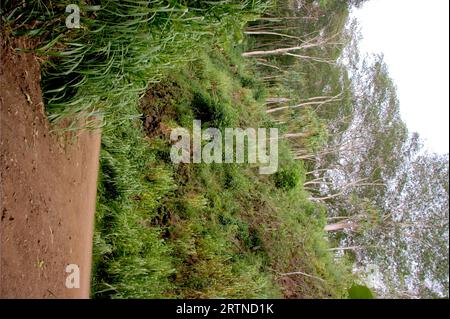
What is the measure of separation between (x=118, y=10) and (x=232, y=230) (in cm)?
338

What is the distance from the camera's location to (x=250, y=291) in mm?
4379

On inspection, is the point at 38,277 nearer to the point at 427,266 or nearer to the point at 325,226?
the point at 325,226

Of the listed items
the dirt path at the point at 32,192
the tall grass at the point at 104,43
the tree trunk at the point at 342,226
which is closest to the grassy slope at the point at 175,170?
the tall grass at the point at 104,43

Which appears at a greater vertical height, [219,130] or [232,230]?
[219,130]

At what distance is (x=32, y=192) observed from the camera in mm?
1728

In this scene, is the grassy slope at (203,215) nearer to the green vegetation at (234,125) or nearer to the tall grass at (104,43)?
the green vegetation at (234,125)

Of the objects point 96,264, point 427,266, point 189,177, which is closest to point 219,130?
point 189,177

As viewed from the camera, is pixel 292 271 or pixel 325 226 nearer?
pixel 292 271

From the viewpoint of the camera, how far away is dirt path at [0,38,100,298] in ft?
4.99

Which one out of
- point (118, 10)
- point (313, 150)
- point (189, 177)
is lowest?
point (189, 177)

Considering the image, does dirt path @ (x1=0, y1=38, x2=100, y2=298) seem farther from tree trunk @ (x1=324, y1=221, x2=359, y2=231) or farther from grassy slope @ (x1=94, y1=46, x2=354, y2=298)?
tree trunk @ (x1=324, y1=221, x2=359, y2=231)

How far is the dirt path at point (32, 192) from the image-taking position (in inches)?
59.9

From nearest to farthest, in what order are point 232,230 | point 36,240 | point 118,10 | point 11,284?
point 11,284 → point 36,240 → point 118,10 → point 232,230

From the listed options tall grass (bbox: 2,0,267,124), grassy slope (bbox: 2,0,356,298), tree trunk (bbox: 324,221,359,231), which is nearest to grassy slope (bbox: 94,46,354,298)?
grassy slope (bbox: 2,0,356,298)
